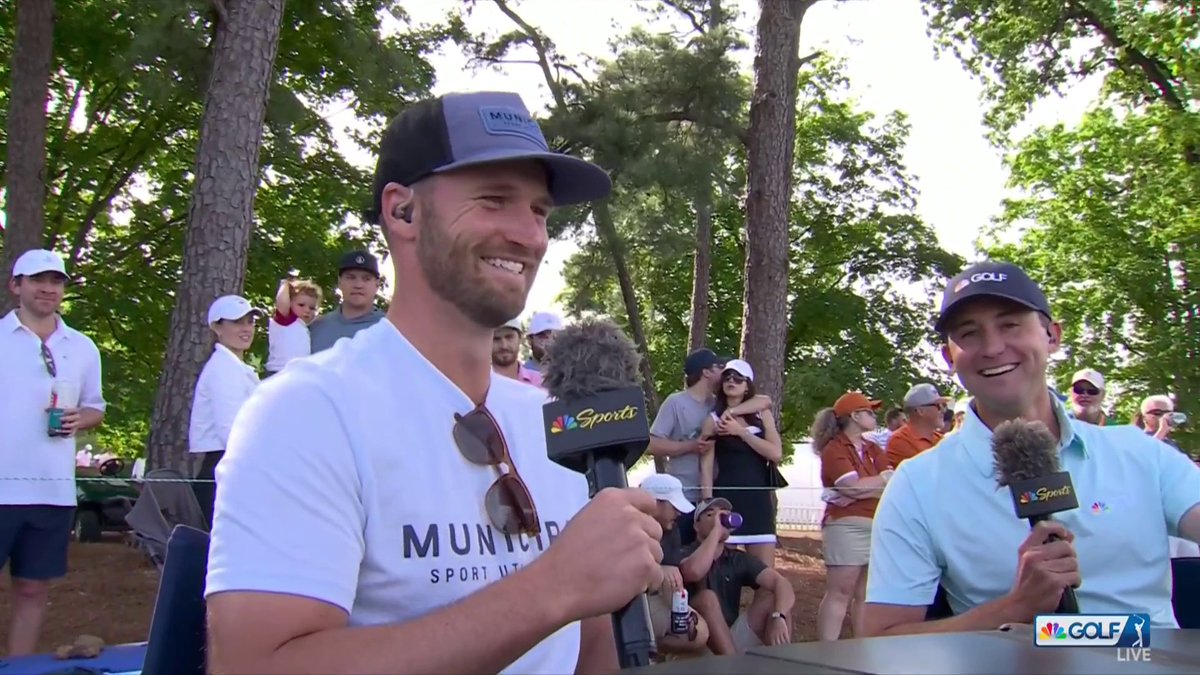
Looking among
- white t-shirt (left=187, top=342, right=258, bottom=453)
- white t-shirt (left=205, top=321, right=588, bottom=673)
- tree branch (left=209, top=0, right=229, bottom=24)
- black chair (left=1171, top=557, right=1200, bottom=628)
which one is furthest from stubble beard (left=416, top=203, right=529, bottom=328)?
tree branch (left=209, top=0, right=229, bottom=24)

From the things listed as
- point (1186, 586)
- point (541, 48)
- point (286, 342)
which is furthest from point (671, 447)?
point (541, 48)

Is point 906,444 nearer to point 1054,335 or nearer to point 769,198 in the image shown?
point 769,198

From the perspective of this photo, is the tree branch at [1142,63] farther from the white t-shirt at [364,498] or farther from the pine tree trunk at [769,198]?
the white t-shirt at [364,498]

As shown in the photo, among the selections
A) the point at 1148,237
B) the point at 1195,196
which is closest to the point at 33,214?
the point at 1195,196

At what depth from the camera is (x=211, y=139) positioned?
7.63 meters

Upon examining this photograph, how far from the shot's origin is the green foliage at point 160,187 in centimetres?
1503

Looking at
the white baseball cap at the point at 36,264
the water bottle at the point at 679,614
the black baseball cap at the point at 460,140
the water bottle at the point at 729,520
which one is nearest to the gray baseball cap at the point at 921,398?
the water bottle at the point at 729,520

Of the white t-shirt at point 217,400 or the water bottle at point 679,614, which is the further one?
the white t-shirt at point 217,400

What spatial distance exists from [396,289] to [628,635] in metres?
0.75

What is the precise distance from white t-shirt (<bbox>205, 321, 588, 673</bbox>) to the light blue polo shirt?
1.23m

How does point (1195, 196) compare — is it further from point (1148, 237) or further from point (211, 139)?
point (211, 139)

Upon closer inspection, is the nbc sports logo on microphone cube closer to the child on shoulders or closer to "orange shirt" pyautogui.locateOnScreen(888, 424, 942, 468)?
the child on shoulders

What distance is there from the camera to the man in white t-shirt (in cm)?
148

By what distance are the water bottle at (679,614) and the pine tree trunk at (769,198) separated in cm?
653
